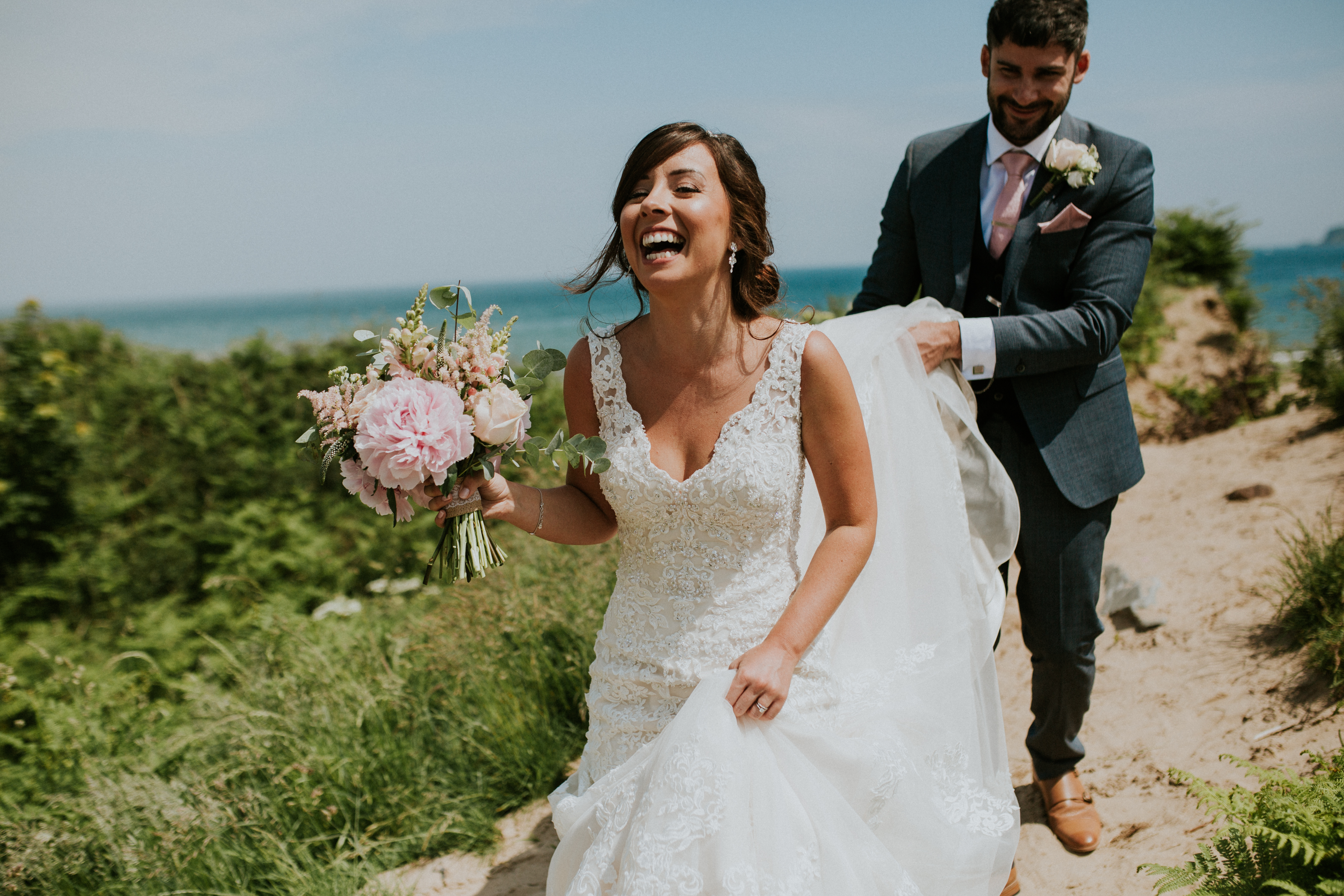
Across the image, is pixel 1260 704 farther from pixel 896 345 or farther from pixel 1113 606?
pixel 896 345

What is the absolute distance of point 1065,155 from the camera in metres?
2.84

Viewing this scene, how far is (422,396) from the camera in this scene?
2055 mm

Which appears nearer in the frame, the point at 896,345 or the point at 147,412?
the point at 896,345

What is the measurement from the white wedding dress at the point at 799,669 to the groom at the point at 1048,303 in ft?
0.72

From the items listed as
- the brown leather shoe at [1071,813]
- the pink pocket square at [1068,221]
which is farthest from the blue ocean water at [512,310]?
the brown leather shoe at [1071,813]

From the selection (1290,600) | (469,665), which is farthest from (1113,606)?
(469,665)

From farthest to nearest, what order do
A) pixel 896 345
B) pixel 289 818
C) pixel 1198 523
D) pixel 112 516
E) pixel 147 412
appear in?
pixel 147 412, pixel 112 516, pixel 1198 523, pixel 289 818, pixel 896 345

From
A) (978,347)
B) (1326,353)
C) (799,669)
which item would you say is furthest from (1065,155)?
(1326,353)

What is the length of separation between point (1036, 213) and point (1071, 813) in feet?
7.46

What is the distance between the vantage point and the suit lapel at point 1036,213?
291cm

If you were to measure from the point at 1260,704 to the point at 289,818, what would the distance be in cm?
433

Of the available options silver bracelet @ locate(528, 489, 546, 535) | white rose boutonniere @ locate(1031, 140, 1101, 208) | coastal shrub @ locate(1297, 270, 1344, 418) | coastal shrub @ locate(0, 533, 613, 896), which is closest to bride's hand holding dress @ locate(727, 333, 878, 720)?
silver bracelet @ locate(528, 489, 546, 535)

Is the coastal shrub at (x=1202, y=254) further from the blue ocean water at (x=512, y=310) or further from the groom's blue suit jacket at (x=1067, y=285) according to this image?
the groom's blue suit jacket at (x=1067, y=285)

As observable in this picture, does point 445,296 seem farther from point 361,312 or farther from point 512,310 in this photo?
point 512,310
